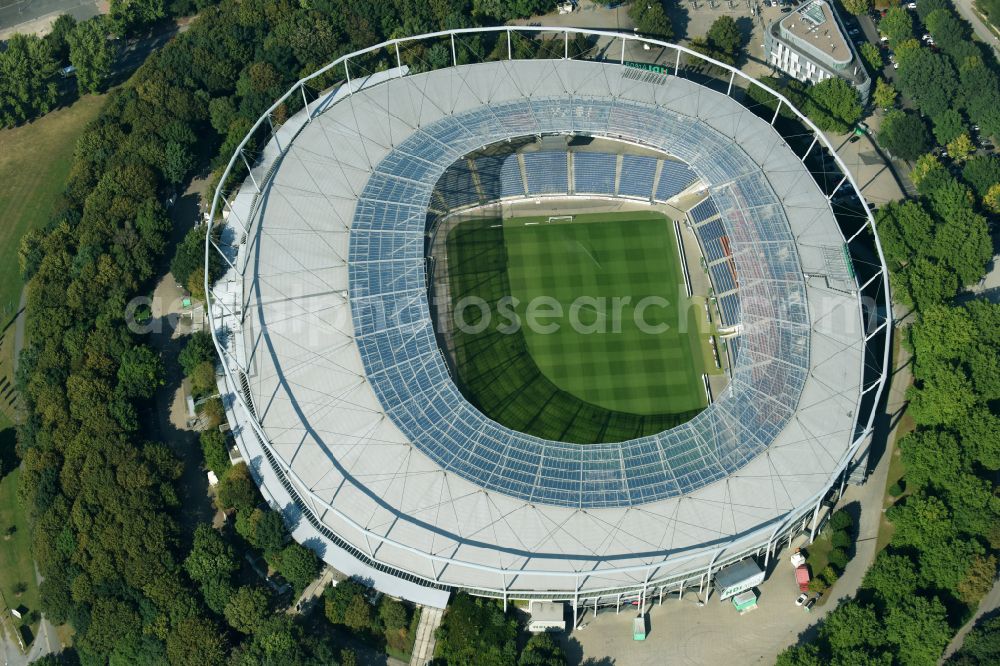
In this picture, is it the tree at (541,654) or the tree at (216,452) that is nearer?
the tree at (541,654)

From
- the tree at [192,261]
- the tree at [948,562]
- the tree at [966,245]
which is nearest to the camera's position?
the tree at [948,562]

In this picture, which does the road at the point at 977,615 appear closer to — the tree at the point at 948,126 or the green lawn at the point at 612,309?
the green lawn at the point at 612,309

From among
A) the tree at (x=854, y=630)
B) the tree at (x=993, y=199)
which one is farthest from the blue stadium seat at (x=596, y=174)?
the tree at (x=854, y=630)

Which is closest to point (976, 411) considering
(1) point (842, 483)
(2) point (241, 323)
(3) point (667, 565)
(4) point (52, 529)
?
(1) point (842, 483)

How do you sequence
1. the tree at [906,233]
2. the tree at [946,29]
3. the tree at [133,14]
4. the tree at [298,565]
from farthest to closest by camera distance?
1. the tree at [133,14]
2. the tree at [946,29]
3. the tree at [906,233]
4. the tree at [298,565]

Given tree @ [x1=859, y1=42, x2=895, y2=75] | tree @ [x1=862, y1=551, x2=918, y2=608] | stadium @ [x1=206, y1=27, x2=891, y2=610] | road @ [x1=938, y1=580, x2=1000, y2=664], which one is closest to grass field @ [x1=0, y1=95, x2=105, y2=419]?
stadium @ [x1=206, y1=27, x2=891, y2=610]

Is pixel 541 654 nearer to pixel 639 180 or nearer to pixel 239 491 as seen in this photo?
pixel 239 491
